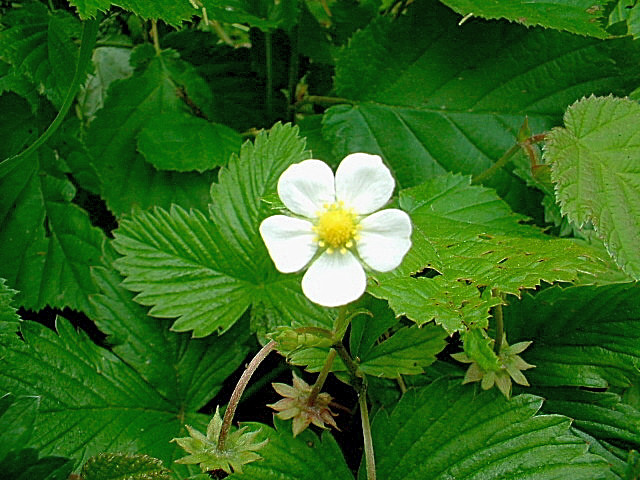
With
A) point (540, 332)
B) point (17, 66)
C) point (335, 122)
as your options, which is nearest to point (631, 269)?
point (540, 332)

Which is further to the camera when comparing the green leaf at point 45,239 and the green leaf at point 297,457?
the green leaf at point 45,239

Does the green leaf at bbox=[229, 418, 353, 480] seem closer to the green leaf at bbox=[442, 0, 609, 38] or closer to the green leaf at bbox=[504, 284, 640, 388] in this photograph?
the green leaf at bbox=[504, 284, 640, 388]

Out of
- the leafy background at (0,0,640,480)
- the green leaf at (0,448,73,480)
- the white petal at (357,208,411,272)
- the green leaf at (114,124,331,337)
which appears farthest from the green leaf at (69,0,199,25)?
the green leaf at (0,448,73,480)

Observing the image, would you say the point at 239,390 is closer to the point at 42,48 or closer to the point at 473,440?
the point at 473,440

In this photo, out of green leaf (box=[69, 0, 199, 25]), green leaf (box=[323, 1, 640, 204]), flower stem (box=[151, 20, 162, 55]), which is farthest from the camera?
flower stem (box=[151, 20, 162, 55])

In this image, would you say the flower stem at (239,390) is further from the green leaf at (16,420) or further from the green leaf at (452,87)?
the green leaf at (452,87)

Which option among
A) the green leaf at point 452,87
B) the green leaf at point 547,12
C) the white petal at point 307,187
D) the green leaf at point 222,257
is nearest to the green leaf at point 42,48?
the green leaf at point 222,257
